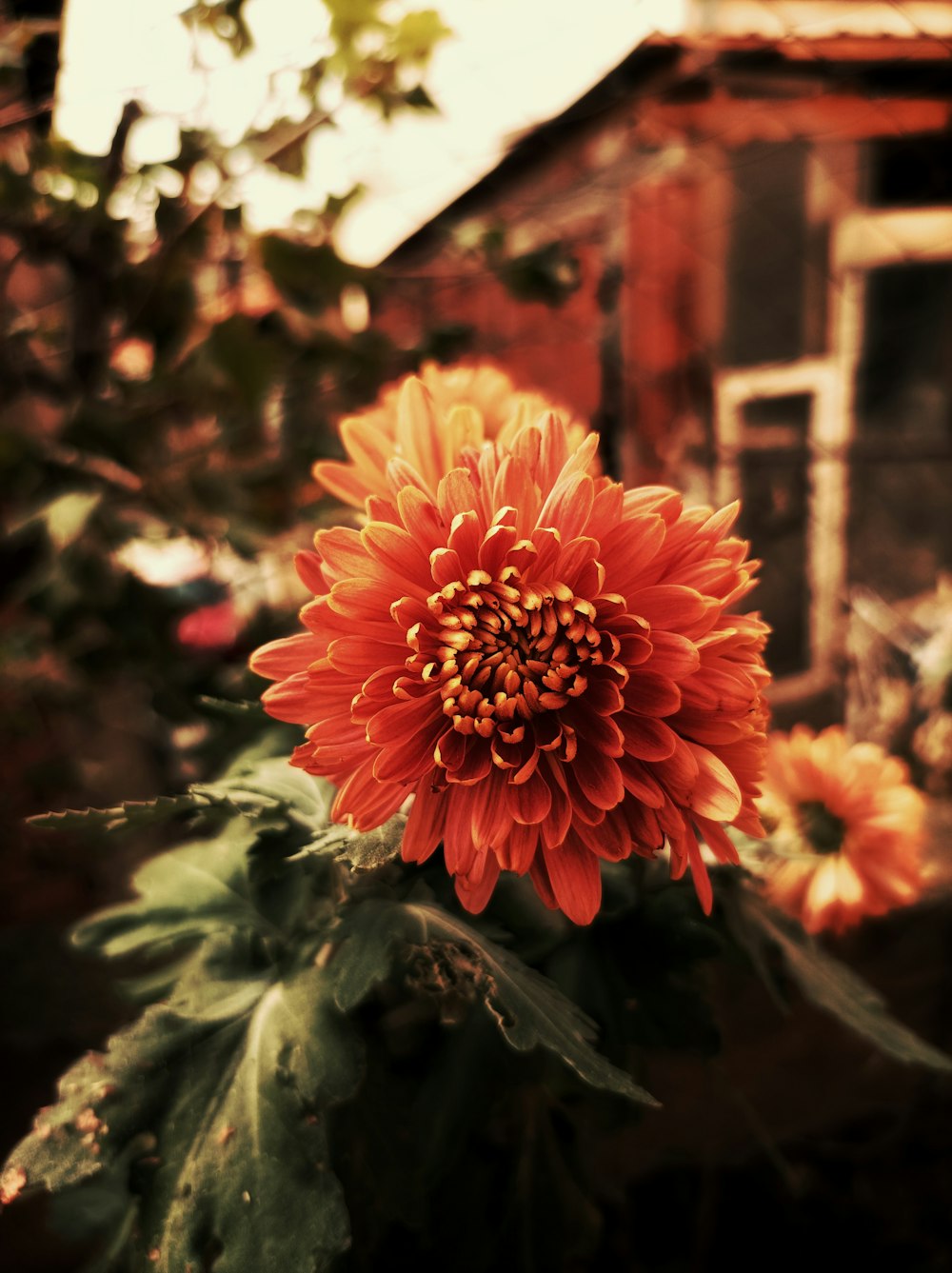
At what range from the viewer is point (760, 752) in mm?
477

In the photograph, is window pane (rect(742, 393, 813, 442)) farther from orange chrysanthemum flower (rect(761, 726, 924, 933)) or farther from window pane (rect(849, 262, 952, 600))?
orange chrysanthemum flower (rect(761, 726, 924, 933))

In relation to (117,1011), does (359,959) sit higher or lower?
higher

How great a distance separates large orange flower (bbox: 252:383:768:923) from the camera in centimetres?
46

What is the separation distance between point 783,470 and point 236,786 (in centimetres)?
317

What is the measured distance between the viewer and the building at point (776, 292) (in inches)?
95.5

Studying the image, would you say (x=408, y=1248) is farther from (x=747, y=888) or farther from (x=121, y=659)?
(x=121, y=659)

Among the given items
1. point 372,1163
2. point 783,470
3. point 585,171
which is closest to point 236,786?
point 372,1163

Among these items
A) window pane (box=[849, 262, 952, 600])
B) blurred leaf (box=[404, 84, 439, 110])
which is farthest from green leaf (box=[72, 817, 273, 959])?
window pane (box=[849, 262, 952, 600])

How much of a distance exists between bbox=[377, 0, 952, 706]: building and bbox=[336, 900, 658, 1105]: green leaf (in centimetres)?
172

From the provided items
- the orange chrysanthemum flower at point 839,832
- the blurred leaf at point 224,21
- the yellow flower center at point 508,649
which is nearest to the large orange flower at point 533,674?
the yellow flower center at point 508,649

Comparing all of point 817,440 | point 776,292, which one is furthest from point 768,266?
point 817,440

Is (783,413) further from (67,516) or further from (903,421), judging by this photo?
(67,516)

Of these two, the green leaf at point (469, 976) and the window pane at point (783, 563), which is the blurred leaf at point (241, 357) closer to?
the green leaf at point (469, 976)

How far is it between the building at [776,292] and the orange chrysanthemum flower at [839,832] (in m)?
1.40
